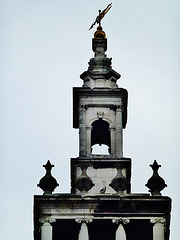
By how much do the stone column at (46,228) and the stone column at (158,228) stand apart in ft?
13.5

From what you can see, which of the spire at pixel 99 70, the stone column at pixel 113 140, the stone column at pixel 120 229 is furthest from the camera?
the spire at pixel 99 70

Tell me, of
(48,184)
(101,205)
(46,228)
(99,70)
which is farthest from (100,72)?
(46,228)

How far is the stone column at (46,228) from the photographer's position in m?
49.1

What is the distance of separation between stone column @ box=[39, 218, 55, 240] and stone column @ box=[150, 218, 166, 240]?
4115mm

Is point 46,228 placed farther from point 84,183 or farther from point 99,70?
point 99,70

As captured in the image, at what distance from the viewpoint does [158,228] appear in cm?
4944

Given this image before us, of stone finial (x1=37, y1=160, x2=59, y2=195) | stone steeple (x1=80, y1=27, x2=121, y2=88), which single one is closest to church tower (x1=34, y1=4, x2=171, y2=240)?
stone finial (x1=37, y1=160, x2=59, y2=195)

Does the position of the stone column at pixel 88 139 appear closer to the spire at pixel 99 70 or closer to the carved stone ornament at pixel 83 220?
the spire at pixel 99 70

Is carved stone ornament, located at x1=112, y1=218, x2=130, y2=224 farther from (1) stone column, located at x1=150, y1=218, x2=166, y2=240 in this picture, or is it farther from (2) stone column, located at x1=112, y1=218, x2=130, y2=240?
(1) stone column, located at x1=150, y1=218, x2=166, y2=240

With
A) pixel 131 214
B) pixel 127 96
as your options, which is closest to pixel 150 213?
pixel 131 214

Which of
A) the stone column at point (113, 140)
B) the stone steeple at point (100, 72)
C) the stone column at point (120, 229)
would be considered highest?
the stone steeple at point (100, 72)

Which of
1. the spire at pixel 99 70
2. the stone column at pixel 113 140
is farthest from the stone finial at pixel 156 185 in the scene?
the spire at pixel 99 70

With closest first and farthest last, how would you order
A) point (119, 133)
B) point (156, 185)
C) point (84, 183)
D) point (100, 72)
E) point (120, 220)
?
point (120, 220), point (156, 185), point (84, 183), point (119, 133), point (100, 72)

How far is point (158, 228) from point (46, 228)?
454cm
